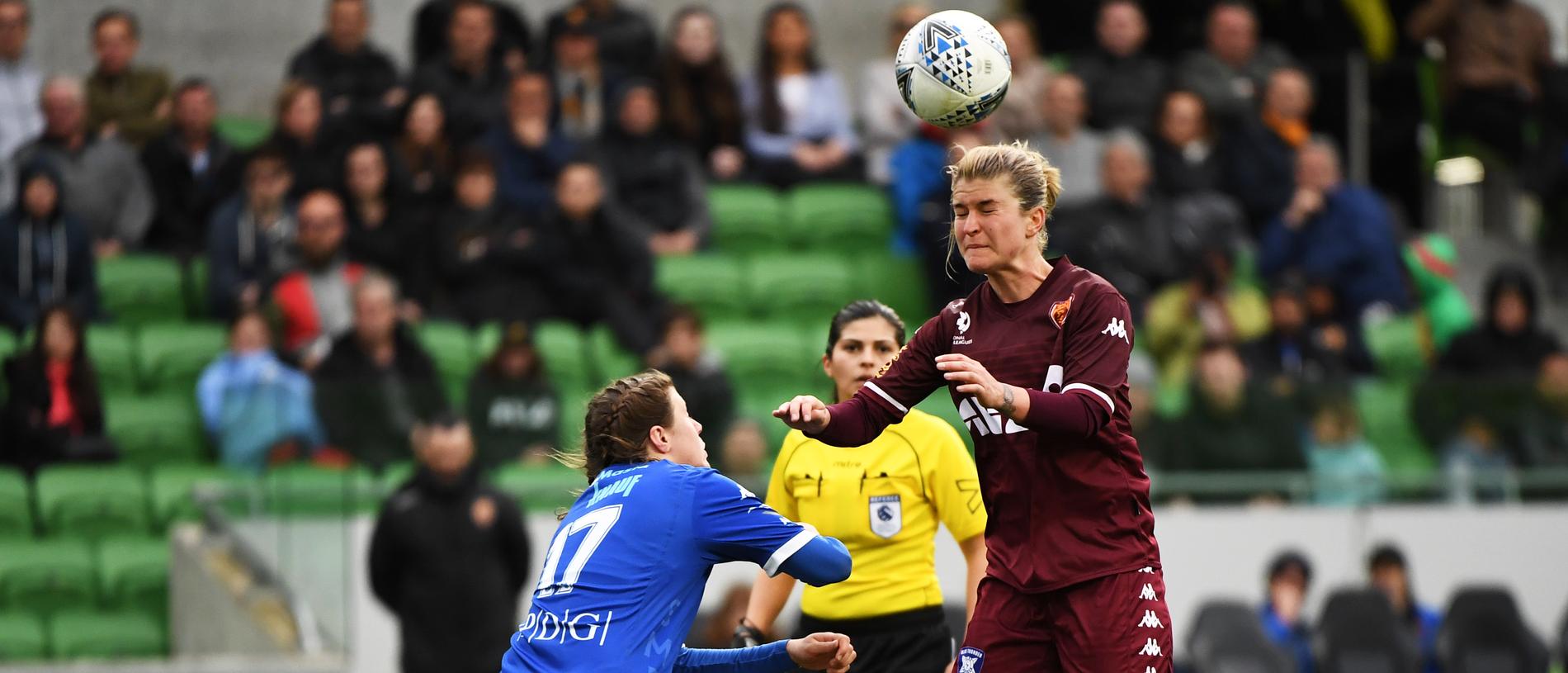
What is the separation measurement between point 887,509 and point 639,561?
163 cm

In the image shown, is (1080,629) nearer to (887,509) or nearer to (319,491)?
(887,509)

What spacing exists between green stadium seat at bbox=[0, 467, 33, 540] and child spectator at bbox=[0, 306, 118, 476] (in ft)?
0.25

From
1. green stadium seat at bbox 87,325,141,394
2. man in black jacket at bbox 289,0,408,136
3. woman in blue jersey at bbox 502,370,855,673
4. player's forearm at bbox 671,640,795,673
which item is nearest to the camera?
woman in blue jersey at bbox 502,370,855,673

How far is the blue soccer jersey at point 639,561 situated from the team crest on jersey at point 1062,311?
2.85 ft

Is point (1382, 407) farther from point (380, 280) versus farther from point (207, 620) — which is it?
point (207, 620)

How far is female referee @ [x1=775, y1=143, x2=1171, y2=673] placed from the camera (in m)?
5.41

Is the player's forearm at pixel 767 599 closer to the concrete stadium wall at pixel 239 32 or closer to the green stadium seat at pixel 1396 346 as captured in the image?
the green stadium seat at pixel 1396 346

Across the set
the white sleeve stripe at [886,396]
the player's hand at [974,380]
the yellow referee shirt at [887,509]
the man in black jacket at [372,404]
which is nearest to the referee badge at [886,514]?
the yellow referee shirt at [887,509]

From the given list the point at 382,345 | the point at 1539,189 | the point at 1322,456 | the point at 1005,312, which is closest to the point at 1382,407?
the point at 1322,456

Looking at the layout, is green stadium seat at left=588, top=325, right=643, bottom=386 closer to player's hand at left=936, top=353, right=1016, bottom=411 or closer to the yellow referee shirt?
the yellow referee shirt

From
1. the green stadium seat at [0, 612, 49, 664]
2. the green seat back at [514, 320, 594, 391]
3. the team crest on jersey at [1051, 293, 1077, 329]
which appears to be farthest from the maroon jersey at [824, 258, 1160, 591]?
the green stadium seat at [0, 612, 49, 664]

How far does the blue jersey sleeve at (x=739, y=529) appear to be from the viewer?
525 centimetres

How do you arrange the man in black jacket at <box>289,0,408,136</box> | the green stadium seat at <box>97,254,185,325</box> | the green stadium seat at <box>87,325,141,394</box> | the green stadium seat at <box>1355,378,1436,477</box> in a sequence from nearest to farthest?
1. the green stadium seat at <box>1355,378,1436,477</box>
2. the green stadium seat at <box>87,325,141,394</box>
3. the green stadium seat at <box>97,254,185,325</box>
4. the man in black jacket at <box>289,0,408,136</box>

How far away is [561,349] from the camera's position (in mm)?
11695
